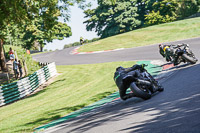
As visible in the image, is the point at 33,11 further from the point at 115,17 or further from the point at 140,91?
the point at 115,17

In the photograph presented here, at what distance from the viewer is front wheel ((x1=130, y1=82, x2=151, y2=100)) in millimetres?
7125

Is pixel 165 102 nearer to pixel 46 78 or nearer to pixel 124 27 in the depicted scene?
pixel 46 78

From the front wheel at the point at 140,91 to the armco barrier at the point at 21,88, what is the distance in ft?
32.9

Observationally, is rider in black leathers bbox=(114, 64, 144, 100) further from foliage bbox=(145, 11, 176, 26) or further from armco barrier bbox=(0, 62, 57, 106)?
foliage bbox=(145, 11, 176, 26)

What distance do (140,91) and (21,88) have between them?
1110 centimetres

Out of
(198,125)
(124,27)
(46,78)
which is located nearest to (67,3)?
(46,78)

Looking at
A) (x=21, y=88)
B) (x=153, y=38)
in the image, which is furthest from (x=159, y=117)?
(x=153, y=38)

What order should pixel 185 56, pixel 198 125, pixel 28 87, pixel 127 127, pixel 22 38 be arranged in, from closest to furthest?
pixel 198 125, pixel 127 127, pixel 185 56, pixel 28 87, pixel 22 38

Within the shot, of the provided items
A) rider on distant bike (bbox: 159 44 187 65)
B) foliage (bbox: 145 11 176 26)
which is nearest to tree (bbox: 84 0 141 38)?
foliage (bbox: 145 11 176 26)

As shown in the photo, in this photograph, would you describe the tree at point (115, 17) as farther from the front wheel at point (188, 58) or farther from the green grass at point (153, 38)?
the front wheel at point (188, 58)

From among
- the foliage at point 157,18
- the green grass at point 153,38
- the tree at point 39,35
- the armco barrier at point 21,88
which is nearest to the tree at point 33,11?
the armco barrier at point 21,88

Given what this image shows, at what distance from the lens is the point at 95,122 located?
21.6 ft

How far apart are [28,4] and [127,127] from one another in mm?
15003

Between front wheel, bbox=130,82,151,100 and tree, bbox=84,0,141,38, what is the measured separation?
187 feet
